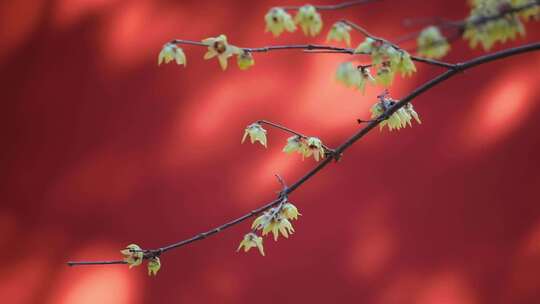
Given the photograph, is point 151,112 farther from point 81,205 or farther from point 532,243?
point 532,243

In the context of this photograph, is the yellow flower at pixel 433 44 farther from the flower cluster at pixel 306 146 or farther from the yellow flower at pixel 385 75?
the flower cluster at pixel 306 146

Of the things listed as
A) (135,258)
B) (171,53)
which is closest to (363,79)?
(171,53)

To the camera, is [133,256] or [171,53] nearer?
[171,53]

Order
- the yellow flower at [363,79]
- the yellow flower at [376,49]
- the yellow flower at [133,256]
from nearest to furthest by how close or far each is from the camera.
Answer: the yellow flower at [376,49] < the yellow flower at [363,79] < the yellow flower at [133,256]

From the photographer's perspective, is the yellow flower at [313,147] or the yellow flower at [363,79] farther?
the yellow flower at [313,147]

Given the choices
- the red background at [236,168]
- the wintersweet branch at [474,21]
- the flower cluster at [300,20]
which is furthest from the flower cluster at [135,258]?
the red background at [236,168]

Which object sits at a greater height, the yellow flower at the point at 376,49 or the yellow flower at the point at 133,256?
the yellow flower at the point at 376,49

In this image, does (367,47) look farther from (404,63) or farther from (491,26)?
(491,26)
